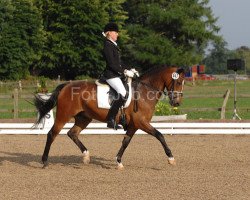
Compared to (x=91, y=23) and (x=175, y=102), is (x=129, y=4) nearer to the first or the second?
(x=91, y=23)

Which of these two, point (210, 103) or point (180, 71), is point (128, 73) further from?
point (210, 103)

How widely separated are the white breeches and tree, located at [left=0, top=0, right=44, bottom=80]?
42.2 m

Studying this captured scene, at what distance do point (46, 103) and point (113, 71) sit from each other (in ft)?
5.26

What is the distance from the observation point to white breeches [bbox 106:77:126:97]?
8828mm

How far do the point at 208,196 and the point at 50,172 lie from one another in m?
3.07

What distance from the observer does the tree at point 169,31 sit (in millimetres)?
57719

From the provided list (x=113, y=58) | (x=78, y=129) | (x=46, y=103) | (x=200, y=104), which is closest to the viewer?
(x=113, y=58)

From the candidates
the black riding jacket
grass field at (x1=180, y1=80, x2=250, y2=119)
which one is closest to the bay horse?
the black riding jacket

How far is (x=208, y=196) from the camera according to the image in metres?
6.39

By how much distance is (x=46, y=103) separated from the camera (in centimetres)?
977

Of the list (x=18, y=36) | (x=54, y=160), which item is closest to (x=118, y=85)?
(x=54, y=160)

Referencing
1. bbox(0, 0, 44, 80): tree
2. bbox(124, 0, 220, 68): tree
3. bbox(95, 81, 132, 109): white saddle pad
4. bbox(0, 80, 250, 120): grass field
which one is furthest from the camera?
bbox(124, 0, 220, 68): tree

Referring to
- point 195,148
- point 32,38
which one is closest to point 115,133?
point 195,148

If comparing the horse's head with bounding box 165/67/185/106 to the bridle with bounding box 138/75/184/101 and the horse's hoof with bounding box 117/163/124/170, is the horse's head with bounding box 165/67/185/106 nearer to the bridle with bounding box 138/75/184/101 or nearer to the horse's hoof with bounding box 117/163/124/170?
the bridle with bounding box 138/75/184/101
